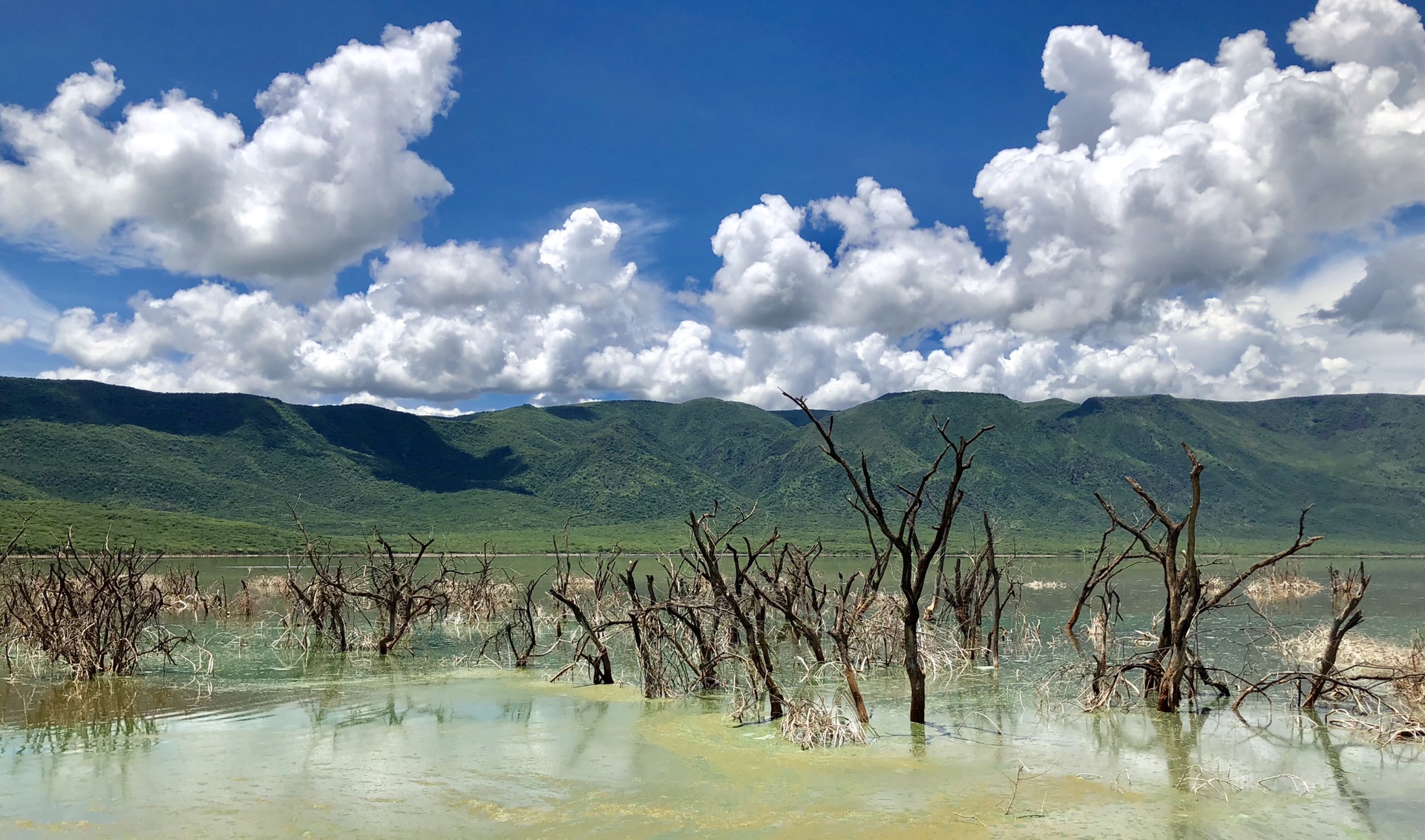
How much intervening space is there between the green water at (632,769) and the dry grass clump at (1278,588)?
1343 inches

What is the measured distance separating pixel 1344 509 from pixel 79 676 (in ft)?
714

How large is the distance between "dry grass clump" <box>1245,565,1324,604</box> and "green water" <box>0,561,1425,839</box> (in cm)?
3411

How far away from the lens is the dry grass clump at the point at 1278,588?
4581 cm

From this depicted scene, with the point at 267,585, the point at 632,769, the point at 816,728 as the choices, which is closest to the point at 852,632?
the point at 816,728

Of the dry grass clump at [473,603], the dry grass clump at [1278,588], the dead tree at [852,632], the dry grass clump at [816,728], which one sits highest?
the dead tree at [852,632]

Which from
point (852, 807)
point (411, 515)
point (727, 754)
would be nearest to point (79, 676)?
point (727, 754)

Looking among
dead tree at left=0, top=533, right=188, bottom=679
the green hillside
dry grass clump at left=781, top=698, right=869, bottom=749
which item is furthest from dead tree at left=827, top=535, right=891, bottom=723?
the green hillside

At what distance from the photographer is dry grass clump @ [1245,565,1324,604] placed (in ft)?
150

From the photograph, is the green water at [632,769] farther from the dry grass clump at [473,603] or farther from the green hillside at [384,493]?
the green hillside at [384,493]

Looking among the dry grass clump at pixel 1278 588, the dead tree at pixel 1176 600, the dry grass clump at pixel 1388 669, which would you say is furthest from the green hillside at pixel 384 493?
the dead tree at pixel 1176 600

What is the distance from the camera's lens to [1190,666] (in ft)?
51.7

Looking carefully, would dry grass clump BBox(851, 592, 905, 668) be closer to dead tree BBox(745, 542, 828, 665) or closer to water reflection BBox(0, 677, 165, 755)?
dead tree BBox(745, 542, 828, 665)

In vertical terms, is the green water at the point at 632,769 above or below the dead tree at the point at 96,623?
below

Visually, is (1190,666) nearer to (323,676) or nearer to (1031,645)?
(1031,645)
